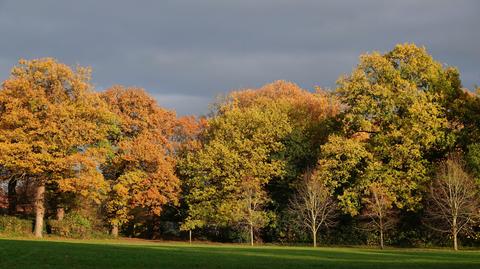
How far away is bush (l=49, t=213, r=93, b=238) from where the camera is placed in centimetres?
5484

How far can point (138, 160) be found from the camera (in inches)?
2383

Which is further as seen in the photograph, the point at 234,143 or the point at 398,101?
the point at 234,143

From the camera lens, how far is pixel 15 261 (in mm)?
21000

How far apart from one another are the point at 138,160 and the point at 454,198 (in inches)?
1279

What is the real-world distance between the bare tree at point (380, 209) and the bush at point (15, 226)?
104 ft

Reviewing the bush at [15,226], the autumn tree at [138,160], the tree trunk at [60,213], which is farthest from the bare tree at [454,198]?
the bush at [15,226]

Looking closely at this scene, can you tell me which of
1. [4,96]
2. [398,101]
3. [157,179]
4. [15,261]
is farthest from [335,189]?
[15,261]

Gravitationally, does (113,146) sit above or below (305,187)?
above

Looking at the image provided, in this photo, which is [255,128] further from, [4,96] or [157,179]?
[4,96]

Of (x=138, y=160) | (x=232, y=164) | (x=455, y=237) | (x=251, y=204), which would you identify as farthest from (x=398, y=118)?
(x=138, y=160)

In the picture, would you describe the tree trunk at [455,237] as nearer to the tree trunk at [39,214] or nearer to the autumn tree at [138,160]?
the autumn tree at [138,160]

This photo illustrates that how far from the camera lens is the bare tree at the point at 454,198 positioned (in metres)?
44.5

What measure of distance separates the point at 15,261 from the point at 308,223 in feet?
126

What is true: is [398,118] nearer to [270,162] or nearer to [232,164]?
[270,162]
